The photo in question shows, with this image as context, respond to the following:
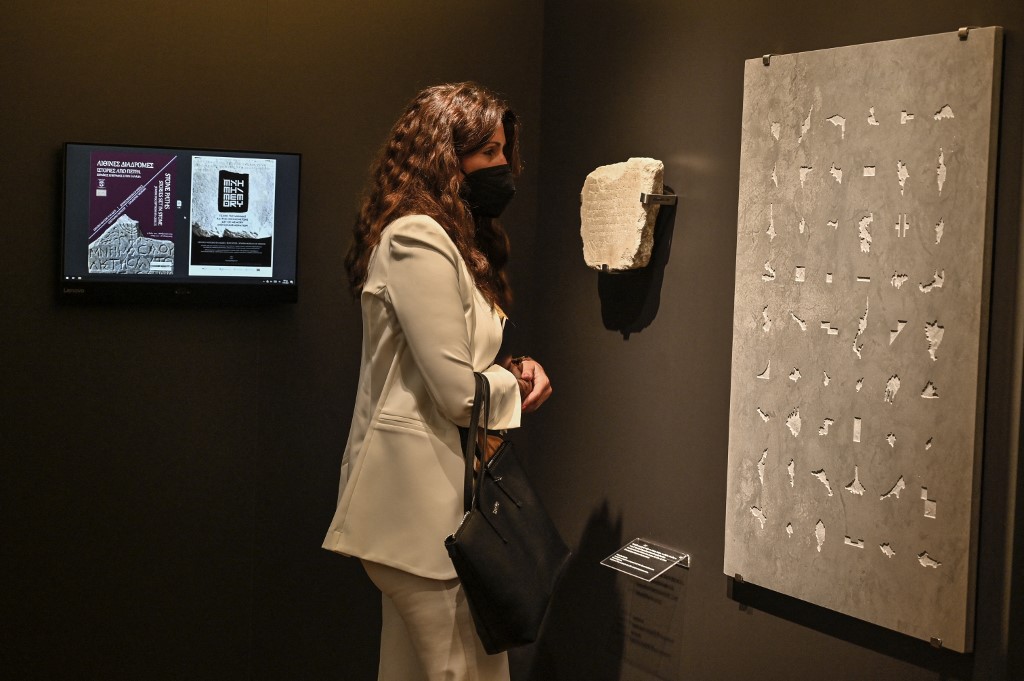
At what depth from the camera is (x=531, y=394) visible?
7.47 feet

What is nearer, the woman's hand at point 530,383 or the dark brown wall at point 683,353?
the dark brown wall at point 683,353

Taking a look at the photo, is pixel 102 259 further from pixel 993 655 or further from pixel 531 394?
pixel 993 655

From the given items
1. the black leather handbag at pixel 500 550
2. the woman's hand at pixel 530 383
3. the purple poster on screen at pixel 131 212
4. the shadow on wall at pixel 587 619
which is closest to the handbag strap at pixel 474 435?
the black leather handbag at pixel 500 550

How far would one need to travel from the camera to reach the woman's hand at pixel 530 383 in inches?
89.4

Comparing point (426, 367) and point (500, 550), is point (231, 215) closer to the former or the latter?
point (426, 367)

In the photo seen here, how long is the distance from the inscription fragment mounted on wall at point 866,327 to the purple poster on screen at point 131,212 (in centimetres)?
154

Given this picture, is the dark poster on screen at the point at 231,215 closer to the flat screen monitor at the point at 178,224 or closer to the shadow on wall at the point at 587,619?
the flat screen monitor at the point at 178,224

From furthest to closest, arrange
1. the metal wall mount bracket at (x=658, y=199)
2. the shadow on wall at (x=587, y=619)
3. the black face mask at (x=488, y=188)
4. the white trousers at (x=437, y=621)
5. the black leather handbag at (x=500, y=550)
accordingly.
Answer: the shadow on wall at (x=587, y=619) → the metal wall mount bracket at (x=658, y=199) → the black face mask at (x=488, y=188) → the white trousers at (x=437, y=621) → the black leather handbag at (x=500, y=550)

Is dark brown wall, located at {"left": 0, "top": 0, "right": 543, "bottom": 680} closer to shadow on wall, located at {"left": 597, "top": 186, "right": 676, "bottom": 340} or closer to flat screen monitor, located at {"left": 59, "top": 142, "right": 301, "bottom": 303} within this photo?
flat screen monitor, located at {"left": 59, "top": 142, "right": 301, "bottom": 303}

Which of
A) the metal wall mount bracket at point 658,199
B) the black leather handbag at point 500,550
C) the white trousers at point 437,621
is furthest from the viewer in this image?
the metal wall mount bracket at point 658,199

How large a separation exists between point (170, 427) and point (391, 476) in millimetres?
1095

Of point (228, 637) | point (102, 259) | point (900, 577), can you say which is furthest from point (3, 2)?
point (900, 577)

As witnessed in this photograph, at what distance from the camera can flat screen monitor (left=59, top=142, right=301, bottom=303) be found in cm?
268

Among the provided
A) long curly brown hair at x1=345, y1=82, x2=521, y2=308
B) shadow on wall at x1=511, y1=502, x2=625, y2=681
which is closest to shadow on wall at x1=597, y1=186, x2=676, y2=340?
shadow on wall at x1=511, y1=502, x2=625, y2=681
